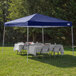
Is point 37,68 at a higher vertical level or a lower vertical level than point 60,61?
higher

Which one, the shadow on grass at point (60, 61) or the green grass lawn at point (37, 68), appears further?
the shadow on grass at point (60, 61)

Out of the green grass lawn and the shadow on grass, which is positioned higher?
the green grass lawn

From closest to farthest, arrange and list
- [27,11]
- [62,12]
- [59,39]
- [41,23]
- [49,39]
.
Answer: [41,23] < [62,12] < [27,11] < [59,39] < [49,39]

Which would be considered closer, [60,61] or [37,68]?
[37,68]

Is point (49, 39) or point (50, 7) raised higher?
point (50, 7)

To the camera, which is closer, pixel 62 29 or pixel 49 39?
pixel 62 29

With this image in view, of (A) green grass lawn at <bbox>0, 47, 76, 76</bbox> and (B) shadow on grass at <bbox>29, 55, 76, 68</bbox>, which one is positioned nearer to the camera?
(A) green grass lawn at <bbox>0, 47, 76, 76</bbox>

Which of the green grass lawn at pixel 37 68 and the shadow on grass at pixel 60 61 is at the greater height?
the green grass lawn at pixel 37 68

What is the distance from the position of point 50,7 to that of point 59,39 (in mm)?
4943

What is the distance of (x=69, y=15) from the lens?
16594 mm

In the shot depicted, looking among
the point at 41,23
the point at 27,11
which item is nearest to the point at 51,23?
the point at 41,23

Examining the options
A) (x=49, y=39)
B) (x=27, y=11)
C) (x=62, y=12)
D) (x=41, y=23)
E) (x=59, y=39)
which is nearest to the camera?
(x=41, y=23)

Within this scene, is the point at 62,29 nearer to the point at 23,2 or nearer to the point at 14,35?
the point at 23,2

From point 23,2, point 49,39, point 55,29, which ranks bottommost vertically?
point 49,39
